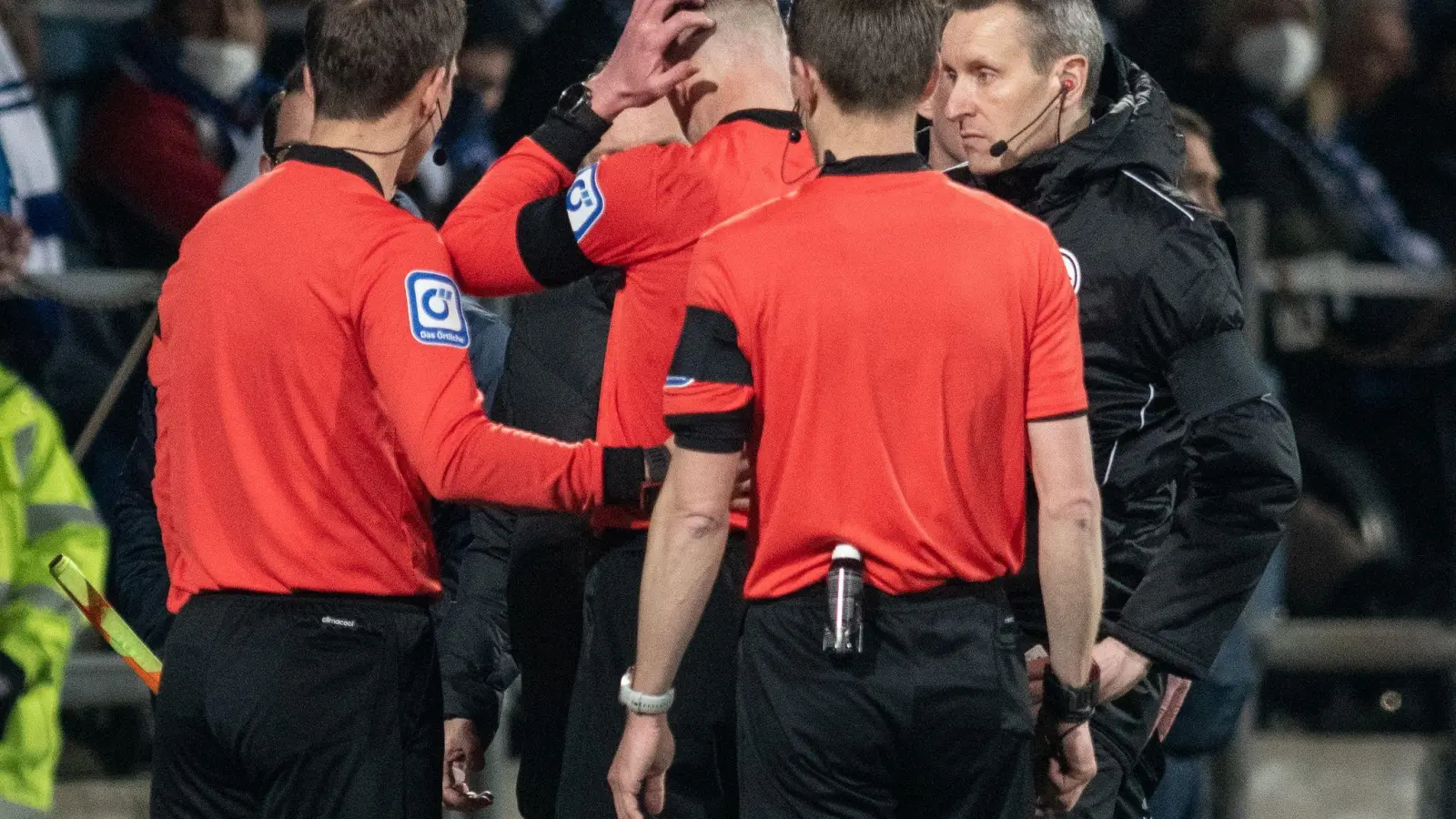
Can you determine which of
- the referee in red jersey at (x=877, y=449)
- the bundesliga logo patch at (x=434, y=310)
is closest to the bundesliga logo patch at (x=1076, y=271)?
the referee in red jersey at (x=877, y=449)

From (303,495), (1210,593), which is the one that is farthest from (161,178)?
(1210,593)

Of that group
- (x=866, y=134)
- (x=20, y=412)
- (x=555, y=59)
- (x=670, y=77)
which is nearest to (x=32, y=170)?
(x=555, y=59)

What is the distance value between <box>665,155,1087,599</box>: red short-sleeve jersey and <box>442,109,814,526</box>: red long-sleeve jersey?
1.04 ft

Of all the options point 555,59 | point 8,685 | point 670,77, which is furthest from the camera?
point 555,59

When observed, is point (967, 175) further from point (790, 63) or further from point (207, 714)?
point (207, 714)

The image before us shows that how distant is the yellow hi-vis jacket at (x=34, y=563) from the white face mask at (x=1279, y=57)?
188 inches

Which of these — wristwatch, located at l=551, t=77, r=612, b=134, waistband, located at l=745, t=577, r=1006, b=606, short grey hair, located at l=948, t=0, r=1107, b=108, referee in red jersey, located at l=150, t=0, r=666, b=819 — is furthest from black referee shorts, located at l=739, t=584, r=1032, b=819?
short grey hair, located at l=948, t=0, r=1107, b=108

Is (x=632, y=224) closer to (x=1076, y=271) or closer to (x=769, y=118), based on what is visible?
(x=769, y=118)

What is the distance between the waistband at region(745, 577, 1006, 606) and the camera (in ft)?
10.5

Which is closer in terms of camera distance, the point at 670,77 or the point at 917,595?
the point at 917,595

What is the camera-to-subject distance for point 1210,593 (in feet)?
12.3

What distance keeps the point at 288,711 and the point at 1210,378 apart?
1.56 metres

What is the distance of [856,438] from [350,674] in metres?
0.83

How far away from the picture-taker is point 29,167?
6.12 m
